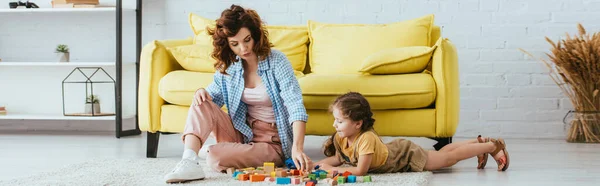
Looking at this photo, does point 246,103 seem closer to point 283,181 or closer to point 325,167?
point 325,167

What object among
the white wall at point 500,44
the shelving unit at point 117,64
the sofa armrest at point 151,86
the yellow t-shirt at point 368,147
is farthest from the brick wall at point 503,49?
the yellow t-shirt at point 368,147

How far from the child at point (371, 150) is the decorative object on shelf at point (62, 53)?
2340 millimetres

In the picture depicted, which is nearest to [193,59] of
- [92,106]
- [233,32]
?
[233,32]

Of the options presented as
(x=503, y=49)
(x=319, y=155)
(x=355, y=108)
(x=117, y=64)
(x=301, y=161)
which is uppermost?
(x=503, y=49)

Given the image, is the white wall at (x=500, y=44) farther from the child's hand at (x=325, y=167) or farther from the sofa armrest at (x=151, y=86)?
the child's hand at (x=325, y=167)

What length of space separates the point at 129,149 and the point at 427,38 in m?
1.53

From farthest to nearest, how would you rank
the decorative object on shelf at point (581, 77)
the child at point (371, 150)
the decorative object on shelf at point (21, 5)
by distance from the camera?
the decorative object on shelf at point (21, 5)
the decorative object on shelf at point (581, 77)
the child at point (371, 150)

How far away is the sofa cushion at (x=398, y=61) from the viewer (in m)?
3.39

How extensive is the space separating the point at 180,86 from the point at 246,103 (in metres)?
0.46

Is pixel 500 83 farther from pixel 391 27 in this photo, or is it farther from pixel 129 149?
pixel 129 149

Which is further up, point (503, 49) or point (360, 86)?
point (503, 49)

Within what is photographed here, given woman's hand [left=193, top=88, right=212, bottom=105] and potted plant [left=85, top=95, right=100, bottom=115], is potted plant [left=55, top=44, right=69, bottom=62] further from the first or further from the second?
woman's hand [left=193, top=88, right=212, bottom=105]

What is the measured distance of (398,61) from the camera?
134 inches

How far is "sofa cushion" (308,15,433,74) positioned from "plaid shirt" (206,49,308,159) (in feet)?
2.74
